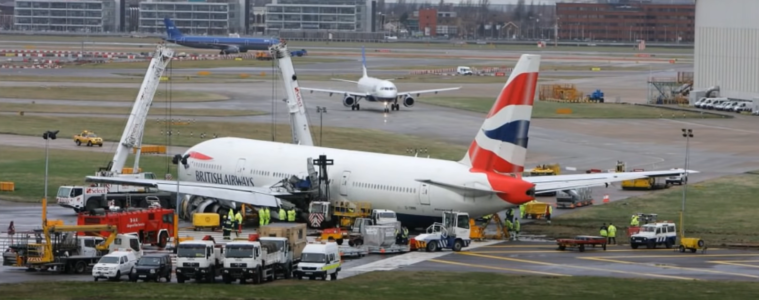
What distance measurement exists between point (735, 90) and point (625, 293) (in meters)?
109

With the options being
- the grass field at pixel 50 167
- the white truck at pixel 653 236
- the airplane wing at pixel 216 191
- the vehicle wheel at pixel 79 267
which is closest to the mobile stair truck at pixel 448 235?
the white truck at pixel 653 236

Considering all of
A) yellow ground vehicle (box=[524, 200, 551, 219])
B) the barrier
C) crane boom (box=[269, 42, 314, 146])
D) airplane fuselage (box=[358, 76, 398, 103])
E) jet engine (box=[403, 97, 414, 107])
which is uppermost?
airplane fuselage (box=[358, 76, 398, 103])

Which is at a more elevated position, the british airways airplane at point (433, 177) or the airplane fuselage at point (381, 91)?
the airplane fuselage at point (381, 91)

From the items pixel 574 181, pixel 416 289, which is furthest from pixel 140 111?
pixel 416 289

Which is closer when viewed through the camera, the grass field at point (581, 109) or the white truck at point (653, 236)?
the white truck at point (653, 236)

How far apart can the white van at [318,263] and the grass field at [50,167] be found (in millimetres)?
29976

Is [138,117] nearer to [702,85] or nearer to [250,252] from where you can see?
[250,252]

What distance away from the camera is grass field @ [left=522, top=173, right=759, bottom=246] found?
67188mm

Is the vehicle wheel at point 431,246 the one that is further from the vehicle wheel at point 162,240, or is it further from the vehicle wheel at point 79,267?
the vehicle wheel at point 79,267

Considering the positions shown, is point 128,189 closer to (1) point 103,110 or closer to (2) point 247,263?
(2) point 247,263

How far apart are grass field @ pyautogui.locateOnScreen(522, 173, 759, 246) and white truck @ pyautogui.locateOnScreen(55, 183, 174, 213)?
62.7 ft

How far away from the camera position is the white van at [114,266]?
49.9m

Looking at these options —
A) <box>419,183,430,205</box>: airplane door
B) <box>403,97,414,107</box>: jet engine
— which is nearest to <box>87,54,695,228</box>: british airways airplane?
<box>419,183,430,205</box>: airplane door

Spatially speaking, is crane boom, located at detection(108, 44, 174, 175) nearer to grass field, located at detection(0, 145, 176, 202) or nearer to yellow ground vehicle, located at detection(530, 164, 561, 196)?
grass field, located at detection(0, 145, 176, 202)
